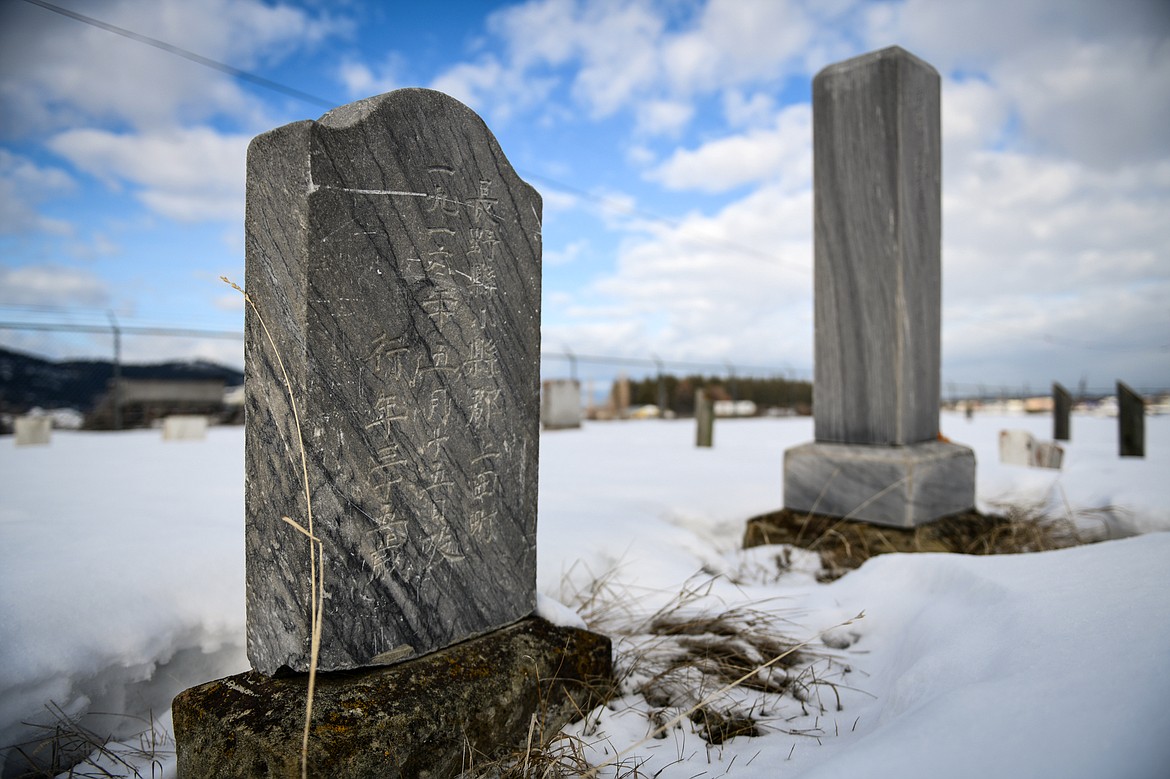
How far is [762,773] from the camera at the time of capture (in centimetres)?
126

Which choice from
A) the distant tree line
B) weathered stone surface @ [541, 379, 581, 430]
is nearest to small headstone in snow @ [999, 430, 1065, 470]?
weathered stone surface @ [541, 379, 581, 430]

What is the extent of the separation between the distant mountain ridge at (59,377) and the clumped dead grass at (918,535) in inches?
436

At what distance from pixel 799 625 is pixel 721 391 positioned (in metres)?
17.3

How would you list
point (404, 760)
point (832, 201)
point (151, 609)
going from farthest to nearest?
point (832, 201) < point (151, 609) < point (404, 760)

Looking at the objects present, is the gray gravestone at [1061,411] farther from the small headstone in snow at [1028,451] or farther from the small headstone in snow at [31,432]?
the small headstone in snow at [31,432]

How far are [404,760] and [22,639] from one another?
97cm

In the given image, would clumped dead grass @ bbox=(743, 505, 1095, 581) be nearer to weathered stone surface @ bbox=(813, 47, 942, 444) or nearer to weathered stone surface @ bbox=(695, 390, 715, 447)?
weathered stone surface @ bbox=(813, 47, 942, 444)

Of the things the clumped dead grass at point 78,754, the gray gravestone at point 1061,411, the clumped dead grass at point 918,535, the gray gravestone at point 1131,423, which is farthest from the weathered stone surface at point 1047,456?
the clumped dead grass at point 78,754

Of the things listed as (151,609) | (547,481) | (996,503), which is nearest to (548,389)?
(547,481)

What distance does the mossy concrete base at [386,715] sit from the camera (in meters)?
1.15

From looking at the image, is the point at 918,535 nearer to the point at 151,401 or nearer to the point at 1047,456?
the point at 1047,456

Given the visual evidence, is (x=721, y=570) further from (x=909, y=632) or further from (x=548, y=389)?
(x=548, y=389)

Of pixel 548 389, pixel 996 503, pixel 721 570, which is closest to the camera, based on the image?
pixel 721 570

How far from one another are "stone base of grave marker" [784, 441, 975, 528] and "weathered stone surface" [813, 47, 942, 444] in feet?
0.45
